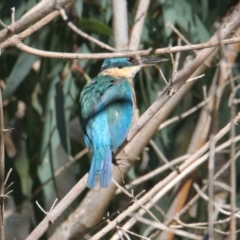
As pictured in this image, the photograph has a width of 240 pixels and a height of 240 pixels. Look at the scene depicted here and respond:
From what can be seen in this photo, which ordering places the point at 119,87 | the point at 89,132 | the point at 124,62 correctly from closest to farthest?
1. the point at 89,132
2. the point at 119,87
3. the point at 124,62

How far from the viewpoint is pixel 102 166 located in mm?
2982

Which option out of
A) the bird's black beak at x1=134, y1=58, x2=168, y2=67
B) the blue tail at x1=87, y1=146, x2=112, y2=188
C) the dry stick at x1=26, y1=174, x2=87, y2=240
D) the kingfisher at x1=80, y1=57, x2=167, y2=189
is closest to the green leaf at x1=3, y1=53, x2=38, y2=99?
the kingfisher at x1=80, y1=57, x2=167, y2=189

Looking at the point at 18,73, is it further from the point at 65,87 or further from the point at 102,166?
the point at 102,166

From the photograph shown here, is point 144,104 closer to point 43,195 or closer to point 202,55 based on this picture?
point 43,195

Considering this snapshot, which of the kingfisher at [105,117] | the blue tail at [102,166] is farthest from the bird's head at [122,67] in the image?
the blue tail at [102,166]

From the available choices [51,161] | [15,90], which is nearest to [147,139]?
[51,161]

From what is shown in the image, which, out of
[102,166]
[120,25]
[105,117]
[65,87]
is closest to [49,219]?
[102,166]

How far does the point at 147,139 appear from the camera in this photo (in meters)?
3.55

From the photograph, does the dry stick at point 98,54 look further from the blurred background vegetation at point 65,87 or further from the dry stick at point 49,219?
the blurred background vegetation at point 65,87

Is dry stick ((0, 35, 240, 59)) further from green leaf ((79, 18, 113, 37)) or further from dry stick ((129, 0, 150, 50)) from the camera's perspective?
green leaf ((79, 18, 113, 37))

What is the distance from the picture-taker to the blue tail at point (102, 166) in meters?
2.91

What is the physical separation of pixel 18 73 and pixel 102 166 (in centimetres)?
98

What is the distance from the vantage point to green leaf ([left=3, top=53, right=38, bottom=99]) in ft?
12.3

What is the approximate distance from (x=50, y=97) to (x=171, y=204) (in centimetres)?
82
